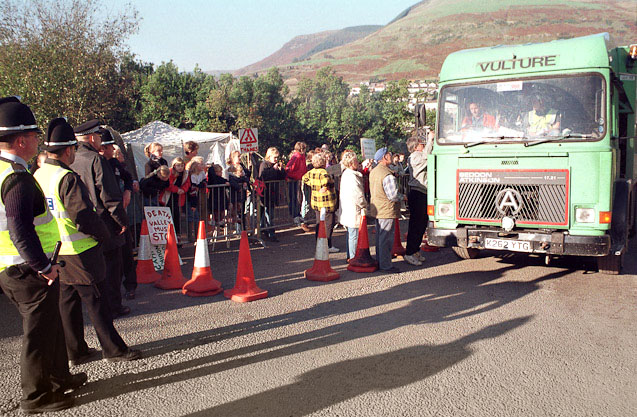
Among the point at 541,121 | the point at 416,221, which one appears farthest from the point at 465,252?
the point at 541,121

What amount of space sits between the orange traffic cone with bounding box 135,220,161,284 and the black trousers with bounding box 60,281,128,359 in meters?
2.92

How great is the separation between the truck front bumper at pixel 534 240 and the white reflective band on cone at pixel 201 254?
11.1ft

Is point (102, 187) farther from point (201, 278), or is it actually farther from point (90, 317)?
point (201, 278)

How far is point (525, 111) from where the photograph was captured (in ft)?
24.7

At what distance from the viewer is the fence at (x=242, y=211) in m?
9.98

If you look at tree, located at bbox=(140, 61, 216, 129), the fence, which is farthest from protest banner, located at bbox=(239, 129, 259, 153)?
tree, located at bbox=(140, 61, 216, 129)

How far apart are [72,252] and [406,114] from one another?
31.1 m

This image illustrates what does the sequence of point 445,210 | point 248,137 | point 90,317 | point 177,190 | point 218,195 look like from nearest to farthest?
1. point 90,317
2. point 445,210
3. point 177,190
4. point 218,195
5. point 248,137

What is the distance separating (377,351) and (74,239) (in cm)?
279

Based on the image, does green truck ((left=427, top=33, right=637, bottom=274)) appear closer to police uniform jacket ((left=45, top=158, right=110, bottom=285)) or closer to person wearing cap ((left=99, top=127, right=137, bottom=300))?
person wearing cap ((left=99, top=127, right=137, bottom=300))

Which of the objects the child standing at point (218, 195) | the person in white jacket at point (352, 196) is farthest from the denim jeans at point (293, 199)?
the person in white jacket at point (352, 196)

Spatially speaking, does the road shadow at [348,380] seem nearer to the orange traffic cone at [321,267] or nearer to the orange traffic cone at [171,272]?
the orange traffic cone at [321,267]

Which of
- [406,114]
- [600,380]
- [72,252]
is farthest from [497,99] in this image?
[406,114]

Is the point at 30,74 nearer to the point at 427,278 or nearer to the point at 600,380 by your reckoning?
the point at 427,278
